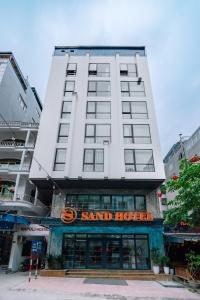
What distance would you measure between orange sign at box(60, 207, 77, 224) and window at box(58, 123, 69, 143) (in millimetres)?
6129

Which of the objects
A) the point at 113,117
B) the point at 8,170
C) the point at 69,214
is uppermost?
the point at 113,117

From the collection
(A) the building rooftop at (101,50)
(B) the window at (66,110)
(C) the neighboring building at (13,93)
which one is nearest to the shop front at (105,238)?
(B) the window at (66,110)

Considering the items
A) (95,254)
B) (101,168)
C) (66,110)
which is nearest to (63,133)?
(66,110)

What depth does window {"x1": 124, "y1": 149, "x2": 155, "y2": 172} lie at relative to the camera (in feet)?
55.3

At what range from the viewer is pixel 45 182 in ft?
55.5

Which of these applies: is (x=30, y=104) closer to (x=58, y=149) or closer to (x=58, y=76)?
(x=58, y=76)

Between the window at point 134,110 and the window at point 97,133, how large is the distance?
2.40m

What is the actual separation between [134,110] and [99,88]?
15.3 ft

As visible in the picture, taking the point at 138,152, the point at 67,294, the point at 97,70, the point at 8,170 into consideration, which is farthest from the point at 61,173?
the point at 97,70

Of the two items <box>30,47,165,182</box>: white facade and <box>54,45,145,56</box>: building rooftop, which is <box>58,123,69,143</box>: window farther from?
<box>54,45,145,56</box>: building rooftop

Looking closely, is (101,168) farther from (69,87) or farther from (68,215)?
(69,87)

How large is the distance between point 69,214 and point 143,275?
6635 millimetres

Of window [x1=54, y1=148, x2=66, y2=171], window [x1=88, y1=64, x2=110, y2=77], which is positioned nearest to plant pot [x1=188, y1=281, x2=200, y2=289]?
window [x1=54, y1=148, x2=66, y2=171]

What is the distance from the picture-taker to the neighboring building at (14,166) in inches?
648
